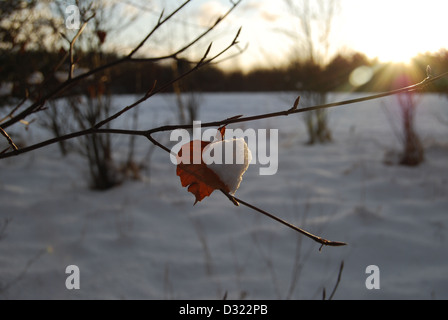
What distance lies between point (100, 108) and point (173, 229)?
1.36 m

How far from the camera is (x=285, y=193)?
10.5 feet

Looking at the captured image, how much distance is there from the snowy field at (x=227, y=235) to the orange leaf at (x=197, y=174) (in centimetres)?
92

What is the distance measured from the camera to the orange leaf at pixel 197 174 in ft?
1.53

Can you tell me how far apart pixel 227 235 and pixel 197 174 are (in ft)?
6.51

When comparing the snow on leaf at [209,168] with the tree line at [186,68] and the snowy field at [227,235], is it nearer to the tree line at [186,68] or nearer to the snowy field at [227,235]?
the tree line at [186,68]

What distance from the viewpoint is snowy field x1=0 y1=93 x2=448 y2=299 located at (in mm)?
1822

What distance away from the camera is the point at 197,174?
48 centimetres

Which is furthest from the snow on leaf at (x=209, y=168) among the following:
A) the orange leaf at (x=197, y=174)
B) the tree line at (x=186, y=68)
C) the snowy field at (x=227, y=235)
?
the snowy field at (x=227, y=235)

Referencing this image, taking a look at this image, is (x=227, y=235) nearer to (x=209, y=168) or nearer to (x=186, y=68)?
(x=209, y=168)

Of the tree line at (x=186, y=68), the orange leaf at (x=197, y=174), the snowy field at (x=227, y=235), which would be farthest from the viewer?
the tree line at (x=186, y=68)

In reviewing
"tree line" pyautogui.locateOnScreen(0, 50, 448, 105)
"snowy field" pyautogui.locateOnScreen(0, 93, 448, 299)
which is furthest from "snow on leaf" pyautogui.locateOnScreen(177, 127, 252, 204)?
"snowy field" pyautogui.locateOnScreen(0, 93, 448, 299)

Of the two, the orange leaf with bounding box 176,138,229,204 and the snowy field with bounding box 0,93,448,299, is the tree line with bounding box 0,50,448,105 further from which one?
the snowy field with bounding box 0,93,448,299
